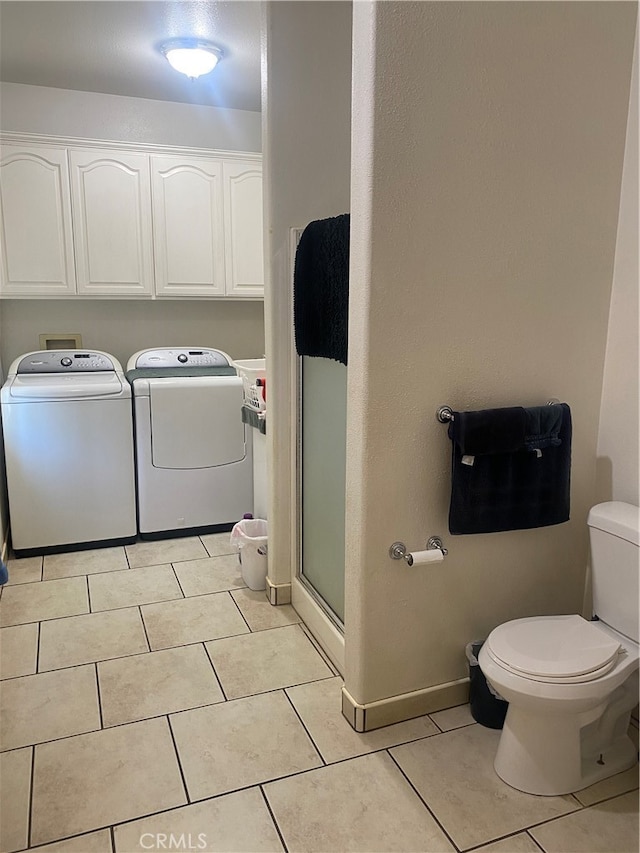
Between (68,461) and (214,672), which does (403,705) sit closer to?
(214,672)

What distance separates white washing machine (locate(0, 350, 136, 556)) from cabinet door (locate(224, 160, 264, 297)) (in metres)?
1.01

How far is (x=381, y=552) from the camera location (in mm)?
1943

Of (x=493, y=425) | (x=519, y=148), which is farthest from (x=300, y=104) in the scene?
(x=493, y=425)

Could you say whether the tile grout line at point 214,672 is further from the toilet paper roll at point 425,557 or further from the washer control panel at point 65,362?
the washer control panel at point 65,362

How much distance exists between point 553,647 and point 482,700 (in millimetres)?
398

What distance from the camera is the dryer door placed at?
3451 millimetres

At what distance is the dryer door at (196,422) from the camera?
11.3 ft

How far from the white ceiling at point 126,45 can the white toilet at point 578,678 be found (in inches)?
97.3

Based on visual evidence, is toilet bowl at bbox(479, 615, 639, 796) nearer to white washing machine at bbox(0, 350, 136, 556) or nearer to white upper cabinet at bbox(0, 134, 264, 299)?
white washing machine at bbox(0, 350, 136, 556)

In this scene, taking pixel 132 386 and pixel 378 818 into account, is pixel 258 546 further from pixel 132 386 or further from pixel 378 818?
pixel 378 818

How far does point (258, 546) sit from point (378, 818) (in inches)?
55.3

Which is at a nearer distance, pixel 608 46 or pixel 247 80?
pixel 608 46

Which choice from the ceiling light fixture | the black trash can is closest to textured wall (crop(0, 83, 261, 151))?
the ceiling light fixture

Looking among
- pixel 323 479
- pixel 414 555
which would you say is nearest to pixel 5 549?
pixel 323 479
